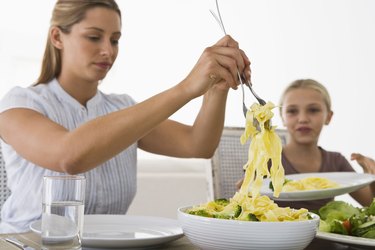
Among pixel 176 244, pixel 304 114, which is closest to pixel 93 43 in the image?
pixel 176 244

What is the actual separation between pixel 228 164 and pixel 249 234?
1.25m

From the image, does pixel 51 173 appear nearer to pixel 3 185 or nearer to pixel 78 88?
pixel 3 185

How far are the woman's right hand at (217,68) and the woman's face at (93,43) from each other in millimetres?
530

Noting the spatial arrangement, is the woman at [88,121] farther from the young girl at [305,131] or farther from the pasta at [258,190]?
the young girl at [305,131]

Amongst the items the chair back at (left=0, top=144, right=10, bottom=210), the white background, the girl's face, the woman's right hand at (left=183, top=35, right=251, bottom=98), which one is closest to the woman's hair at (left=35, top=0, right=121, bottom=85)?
the chair back at (left=0, top=144, right=10, bottom=210)

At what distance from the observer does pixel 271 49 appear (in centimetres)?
417

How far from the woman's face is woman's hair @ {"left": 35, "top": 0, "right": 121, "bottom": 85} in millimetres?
16

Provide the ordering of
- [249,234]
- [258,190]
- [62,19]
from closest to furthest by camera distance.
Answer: [249,234] → [258,190] → [62,19]

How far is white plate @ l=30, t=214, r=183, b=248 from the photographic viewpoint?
86cm

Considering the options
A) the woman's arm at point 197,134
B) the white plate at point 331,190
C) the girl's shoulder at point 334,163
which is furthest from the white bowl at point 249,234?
the girl's shoulder at point 334,163

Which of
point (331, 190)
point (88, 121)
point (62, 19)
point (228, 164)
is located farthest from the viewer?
point (228, 164)

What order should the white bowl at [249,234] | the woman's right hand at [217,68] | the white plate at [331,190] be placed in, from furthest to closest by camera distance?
the white plate at [331,190], the woman's right hand at [217,68], the white bowl at [249,234]

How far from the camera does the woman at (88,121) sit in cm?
119

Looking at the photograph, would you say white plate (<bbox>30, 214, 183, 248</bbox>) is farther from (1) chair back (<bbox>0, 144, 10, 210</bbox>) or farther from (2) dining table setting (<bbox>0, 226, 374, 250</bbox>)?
(1) chair back (<bbox>0, 144, 10, 210</bbox>)
